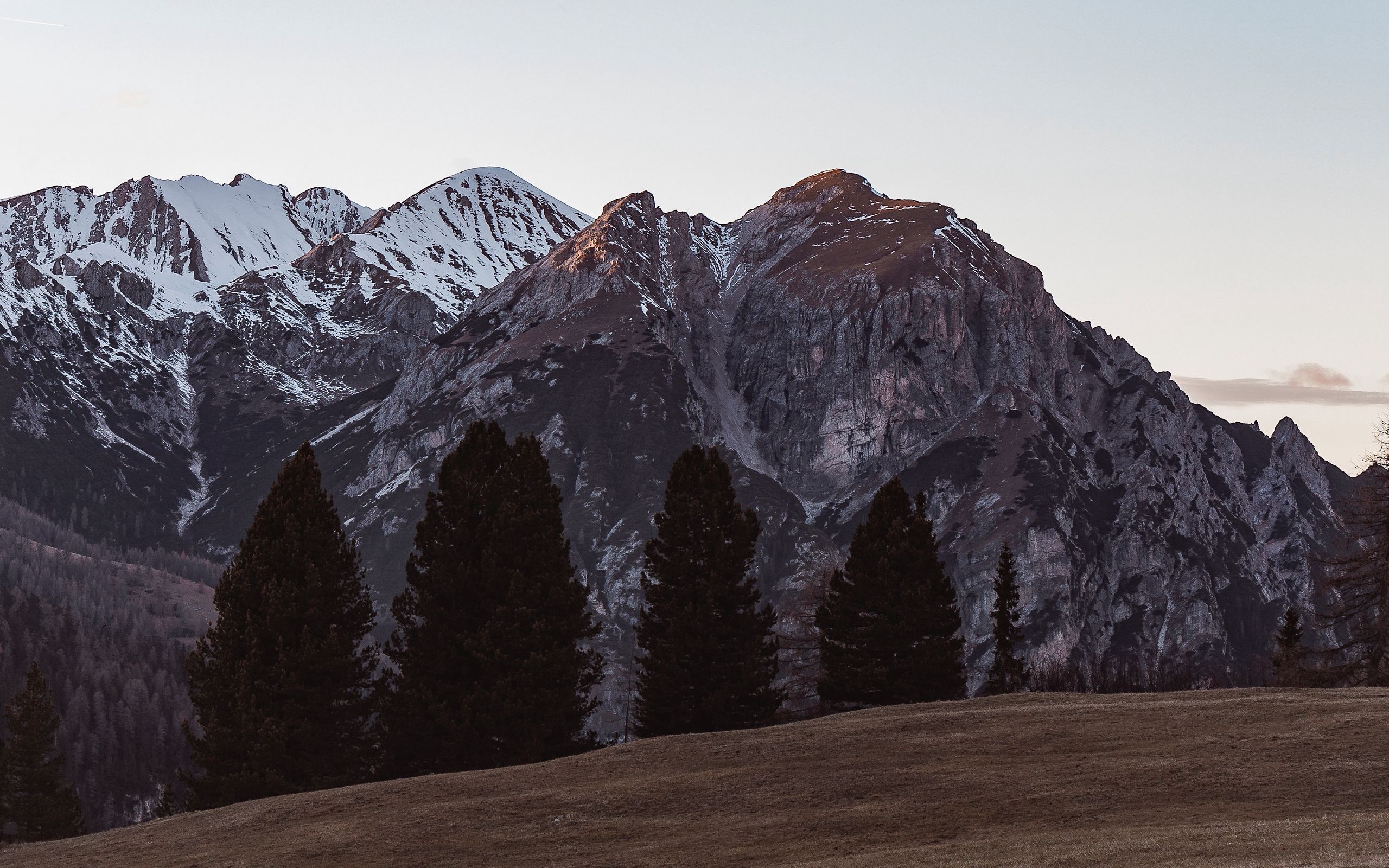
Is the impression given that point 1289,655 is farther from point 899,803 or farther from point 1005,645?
point 899,803

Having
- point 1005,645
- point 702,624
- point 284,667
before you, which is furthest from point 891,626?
point 284,667

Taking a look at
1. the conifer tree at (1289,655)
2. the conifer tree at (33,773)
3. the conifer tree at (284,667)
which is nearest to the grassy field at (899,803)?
the conifer tree at (284,667)

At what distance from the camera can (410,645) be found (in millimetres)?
68375

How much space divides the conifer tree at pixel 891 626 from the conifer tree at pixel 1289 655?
61.2 ft

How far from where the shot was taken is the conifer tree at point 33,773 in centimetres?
9912

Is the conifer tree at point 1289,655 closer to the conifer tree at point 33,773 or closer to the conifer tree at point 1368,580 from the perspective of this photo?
the conifer tree at point 1368,580

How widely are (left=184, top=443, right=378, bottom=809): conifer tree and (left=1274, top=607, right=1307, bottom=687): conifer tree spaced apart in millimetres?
49863

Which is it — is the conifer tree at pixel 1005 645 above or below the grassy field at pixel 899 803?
above

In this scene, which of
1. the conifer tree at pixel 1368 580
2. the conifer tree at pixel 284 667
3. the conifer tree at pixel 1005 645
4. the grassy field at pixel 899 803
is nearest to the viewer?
the grassy field at pixel 899 803

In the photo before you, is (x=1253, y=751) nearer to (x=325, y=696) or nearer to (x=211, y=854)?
(x=211, y=854)

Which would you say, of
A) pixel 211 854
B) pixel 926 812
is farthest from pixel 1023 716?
pixel 211 854

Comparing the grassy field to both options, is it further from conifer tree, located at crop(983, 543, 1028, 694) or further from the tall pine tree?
conifer tree, located at crop(983, 543, 1028, 694)

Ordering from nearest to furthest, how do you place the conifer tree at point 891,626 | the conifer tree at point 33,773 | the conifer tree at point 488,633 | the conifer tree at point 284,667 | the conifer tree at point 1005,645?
the conifer tree at point 284,667 → the conifer tree at point 488,633 → the conifer tree at point 891,626 → the conifer tree at point 33,773 → the conifer tree at point 1005,645

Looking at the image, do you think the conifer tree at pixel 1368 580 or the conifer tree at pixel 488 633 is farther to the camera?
the conifer tree at pixel 1368 580
